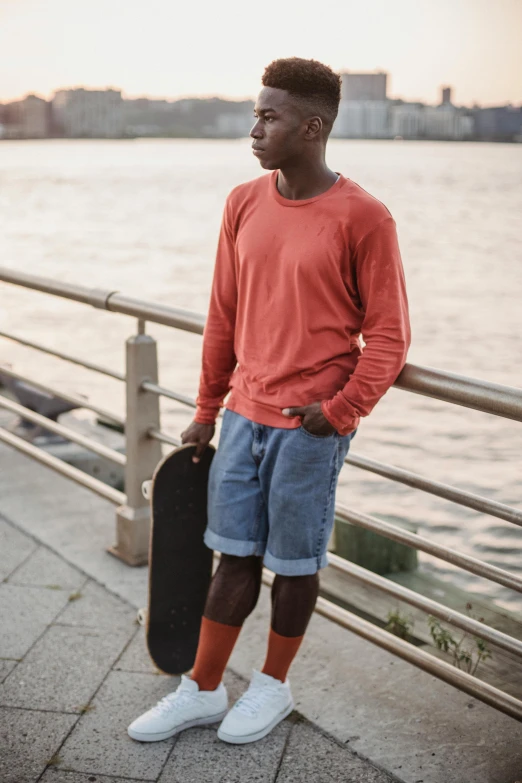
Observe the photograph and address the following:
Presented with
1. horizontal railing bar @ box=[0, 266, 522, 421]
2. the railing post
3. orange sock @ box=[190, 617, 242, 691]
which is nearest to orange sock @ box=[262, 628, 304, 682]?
orange sock @ box=[190, 617, 242, 691]

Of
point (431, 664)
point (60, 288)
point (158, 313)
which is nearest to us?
point (431, 664)

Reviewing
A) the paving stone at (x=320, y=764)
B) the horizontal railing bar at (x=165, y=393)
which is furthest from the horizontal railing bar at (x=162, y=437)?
the paving stone at (x=320, y=764)

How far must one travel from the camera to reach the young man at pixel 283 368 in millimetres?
2410

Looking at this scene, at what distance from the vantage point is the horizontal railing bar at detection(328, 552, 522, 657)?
8.63 ft

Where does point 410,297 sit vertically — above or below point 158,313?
below

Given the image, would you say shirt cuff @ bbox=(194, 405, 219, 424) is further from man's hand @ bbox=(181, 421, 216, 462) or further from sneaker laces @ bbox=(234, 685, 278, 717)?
sneaker laces @ bbox=(234, 685, 278, 717)

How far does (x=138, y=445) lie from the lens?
384 cm

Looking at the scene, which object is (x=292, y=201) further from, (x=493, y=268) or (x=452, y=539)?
(x=493, y=268)

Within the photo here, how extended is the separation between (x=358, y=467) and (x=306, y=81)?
1263 mm

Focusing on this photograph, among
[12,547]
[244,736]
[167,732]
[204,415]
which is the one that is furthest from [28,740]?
[12,547]

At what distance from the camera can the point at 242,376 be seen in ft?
8.79

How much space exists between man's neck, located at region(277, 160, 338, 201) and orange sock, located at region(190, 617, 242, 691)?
1.29m

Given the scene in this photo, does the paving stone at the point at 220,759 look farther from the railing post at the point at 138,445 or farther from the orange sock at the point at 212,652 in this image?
the railing post at the point at 138,445

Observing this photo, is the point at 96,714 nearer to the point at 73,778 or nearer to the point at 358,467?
the point at 73,778
